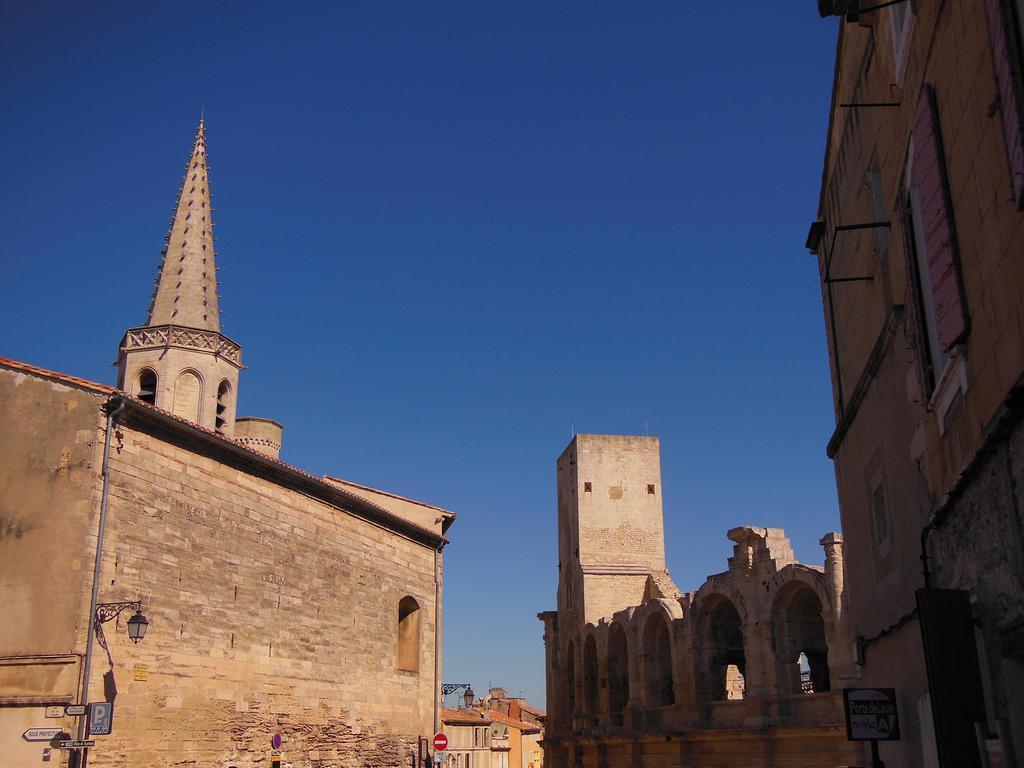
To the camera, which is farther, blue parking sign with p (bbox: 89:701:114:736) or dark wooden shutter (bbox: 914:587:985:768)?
blue parking sign with p (bbox: 89:701:114:736)

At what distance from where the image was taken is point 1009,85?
505 cm

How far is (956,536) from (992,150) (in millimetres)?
2580

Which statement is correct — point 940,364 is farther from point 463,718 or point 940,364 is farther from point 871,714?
point 463,718

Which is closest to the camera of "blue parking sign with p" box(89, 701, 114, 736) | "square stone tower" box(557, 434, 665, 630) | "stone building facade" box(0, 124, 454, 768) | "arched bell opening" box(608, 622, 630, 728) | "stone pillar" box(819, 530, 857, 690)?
"blue parking sign with p" box(89, 701, 114, 736)

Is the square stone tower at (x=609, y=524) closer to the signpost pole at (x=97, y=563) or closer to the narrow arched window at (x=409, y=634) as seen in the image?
the narrow arched window at (x=409, y=634)

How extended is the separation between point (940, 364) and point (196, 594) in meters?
13.5

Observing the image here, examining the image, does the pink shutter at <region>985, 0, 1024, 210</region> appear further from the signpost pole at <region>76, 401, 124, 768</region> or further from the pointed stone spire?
the pointed stone spire

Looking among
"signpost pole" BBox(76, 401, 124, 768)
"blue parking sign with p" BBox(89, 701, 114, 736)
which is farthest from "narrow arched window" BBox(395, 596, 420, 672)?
"blue parking sign with p" BBox(89, 701, 114, 736)

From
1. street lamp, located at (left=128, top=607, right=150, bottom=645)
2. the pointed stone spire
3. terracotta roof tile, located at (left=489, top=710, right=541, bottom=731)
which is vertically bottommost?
terracotta roof tile, located at (left=489, top=710, right=541, bottom=731)

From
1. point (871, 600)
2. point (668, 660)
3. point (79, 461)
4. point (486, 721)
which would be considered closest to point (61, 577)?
point (79, 461)

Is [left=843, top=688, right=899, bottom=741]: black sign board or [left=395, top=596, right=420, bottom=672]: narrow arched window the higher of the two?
[left=395, top=596, right=420, bottom=672]: narrow arched window

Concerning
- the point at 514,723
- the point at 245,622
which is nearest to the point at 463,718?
the point at 514,723

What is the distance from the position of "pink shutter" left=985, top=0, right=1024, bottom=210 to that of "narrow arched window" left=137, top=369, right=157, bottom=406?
2735cm

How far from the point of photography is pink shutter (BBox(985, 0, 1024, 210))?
16.2 ft
